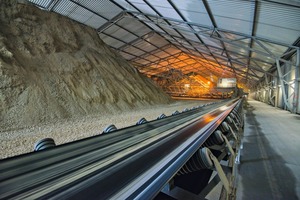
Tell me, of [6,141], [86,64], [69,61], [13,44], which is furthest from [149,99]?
[6,141]

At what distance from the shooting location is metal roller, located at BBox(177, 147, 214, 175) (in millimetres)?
951

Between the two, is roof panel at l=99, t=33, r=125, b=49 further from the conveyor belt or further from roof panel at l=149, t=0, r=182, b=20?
the conveyor belt

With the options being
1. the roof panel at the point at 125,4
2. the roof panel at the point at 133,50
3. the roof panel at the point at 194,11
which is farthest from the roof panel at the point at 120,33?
the roof panel at the point at 194,11

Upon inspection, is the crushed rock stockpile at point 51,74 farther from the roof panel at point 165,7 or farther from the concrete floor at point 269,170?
the concrete floor at point 269,170

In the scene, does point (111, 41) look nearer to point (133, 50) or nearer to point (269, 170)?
point (133, 50)

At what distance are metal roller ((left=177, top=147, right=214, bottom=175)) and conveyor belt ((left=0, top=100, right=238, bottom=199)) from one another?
5cm

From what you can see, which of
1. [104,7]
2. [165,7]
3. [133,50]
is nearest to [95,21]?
[104,7]

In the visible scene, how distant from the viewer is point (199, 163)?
0.98 metres

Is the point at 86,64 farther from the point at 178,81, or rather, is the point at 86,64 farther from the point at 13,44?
the point at 178,81

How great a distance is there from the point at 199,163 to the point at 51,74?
18.7ft

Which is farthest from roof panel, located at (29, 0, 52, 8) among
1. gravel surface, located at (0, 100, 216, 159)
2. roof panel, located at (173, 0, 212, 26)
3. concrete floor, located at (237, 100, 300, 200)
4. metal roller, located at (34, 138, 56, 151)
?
concrete floor, located at (237, 100, 300, 200)

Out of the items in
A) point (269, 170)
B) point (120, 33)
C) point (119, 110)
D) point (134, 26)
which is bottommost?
point (269, 170)

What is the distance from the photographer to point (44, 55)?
19.3 feet

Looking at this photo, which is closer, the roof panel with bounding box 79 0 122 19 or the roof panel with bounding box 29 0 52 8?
the roof panel with bounding box 29 0 52 8
